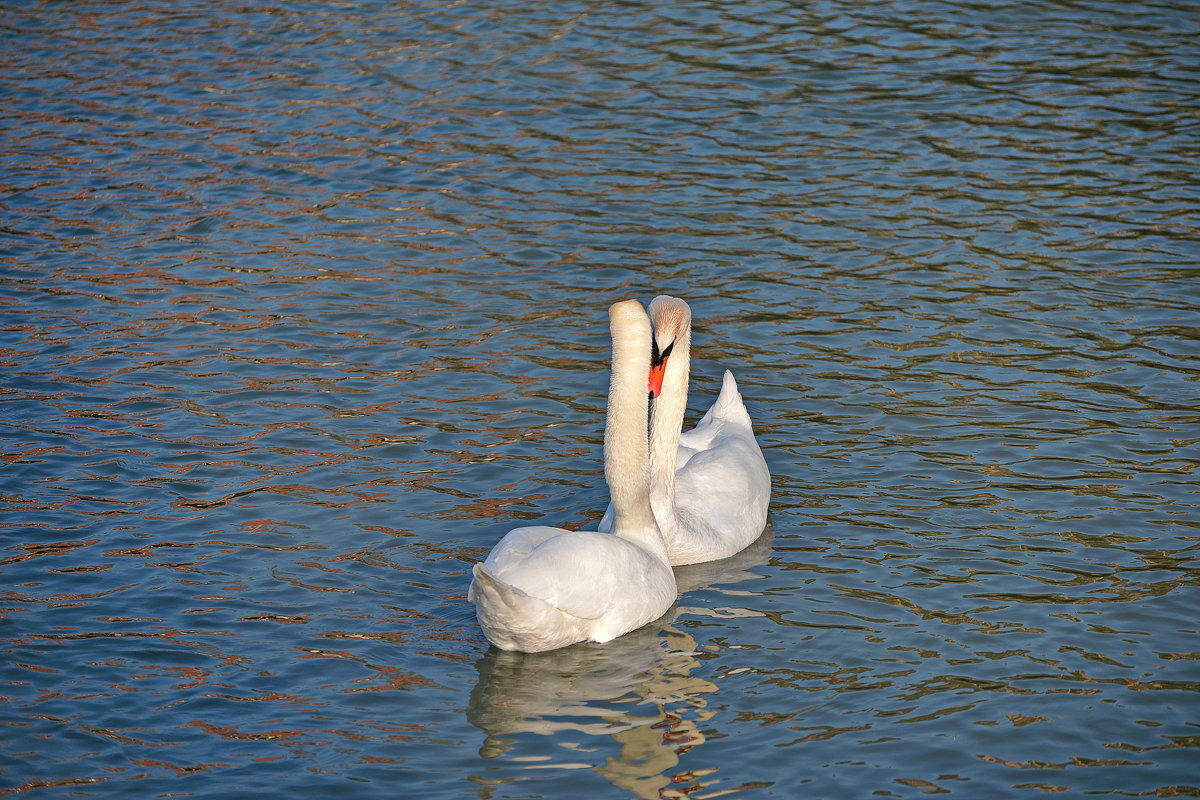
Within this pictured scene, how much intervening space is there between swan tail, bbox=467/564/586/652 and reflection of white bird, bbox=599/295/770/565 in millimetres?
1127

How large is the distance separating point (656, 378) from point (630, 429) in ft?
2.10

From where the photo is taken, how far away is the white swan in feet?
23.9

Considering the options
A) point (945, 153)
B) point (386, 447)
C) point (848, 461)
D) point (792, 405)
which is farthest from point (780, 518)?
point (945, 153)

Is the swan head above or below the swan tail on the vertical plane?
above

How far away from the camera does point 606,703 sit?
7094 mm

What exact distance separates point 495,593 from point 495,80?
36.8 ft

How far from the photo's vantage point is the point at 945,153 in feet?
48.0

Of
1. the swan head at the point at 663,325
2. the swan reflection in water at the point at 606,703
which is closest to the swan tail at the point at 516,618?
the swan reflection in water at the point at 606,703

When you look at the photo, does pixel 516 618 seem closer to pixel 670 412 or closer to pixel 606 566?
pixel 606 566

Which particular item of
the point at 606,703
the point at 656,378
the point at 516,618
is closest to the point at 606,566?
the point at 516,618

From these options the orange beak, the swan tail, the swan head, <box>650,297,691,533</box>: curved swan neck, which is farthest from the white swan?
the swan head

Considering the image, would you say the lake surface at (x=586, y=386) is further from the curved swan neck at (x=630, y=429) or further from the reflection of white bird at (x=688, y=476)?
the curved swan neck at (x=630, y=429)

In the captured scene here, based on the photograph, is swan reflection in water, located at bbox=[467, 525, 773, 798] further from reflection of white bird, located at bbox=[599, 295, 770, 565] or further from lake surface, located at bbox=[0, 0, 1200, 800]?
reflection of white bird, located at bbox=[599, 295, 770, 565]

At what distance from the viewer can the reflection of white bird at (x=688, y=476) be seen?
28.3 ft
